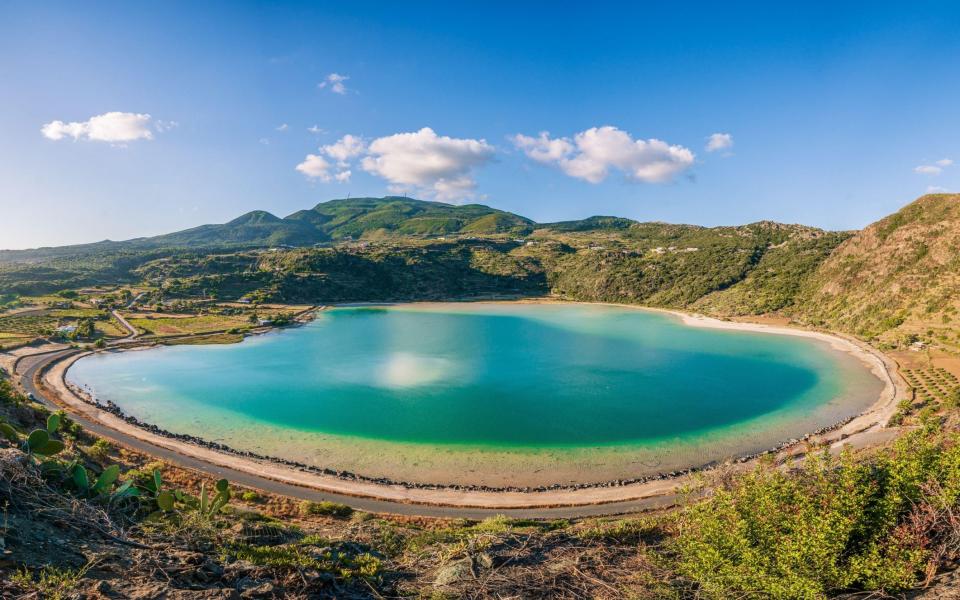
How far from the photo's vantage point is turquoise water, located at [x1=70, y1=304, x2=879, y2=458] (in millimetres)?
38781

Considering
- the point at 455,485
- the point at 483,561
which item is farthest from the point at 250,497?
the point at 483,561

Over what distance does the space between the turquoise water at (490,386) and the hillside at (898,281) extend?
1096 centimetres

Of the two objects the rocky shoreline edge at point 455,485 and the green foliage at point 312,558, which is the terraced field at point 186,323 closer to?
the rocky shoreline edge at point 455,485

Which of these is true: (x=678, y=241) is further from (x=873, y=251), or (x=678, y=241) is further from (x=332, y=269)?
(x=332, y=269)

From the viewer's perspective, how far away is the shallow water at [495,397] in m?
34.0

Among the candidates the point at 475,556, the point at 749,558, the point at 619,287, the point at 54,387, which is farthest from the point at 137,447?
the point at 619,287

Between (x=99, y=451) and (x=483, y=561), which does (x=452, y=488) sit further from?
(x=99, y=451)

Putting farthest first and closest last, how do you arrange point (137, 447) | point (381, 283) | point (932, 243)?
point (381, 283) < point (932, 243) < point (137, 447)

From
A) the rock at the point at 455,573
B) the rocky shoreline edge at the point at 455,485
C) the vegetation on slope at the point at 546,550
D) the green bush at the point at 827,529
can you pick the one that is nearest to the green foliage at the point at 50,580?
the vegetation on slope at the point at 546,550

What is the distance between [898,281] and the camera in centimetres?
7581

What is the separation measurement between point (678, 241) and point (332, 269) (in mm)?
136164

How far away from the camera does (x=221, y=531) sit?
44.4 ft

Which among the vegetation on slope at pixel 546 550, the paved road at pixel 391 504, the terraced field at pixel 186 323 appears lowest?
the paved road at pixel 391 504

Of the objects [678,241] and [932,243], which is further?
[678,241]
